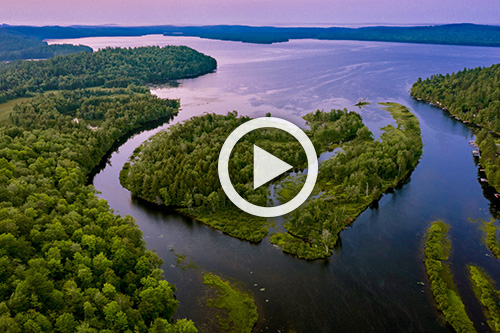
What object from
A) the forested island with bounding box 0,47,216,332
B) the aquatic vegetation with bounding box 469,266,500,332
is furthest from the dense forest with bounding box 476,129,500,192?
the forested island with bounding box 0,47,216,332

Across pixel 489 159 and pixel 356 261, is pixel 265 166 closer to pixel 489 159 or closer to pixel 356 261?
pixel 356 261

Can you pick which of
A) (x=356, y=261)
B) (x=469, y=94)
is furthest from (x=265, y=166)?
(x=469, y=94)

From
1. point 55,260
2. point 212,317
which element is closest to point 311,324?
point 212,317

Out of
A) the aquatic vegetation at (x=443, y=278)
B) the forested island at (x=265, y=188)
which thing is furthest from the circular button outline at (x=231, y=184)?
the aquatic vegetation at (x=443, y=278)

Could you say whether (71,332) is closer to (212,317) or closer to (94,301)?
(94,301)

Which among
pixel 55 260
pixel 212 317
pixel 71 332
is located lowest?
pixel 212 317

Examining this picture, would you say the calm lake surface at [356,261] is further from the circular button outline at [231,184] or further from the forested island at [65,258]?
the circular button outline at [231,184]

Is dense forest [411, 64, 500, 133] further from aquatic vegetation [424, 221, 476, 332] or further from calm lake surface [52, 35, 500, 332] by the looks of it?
aquatic vegetation [424, 221, 476, 332]
